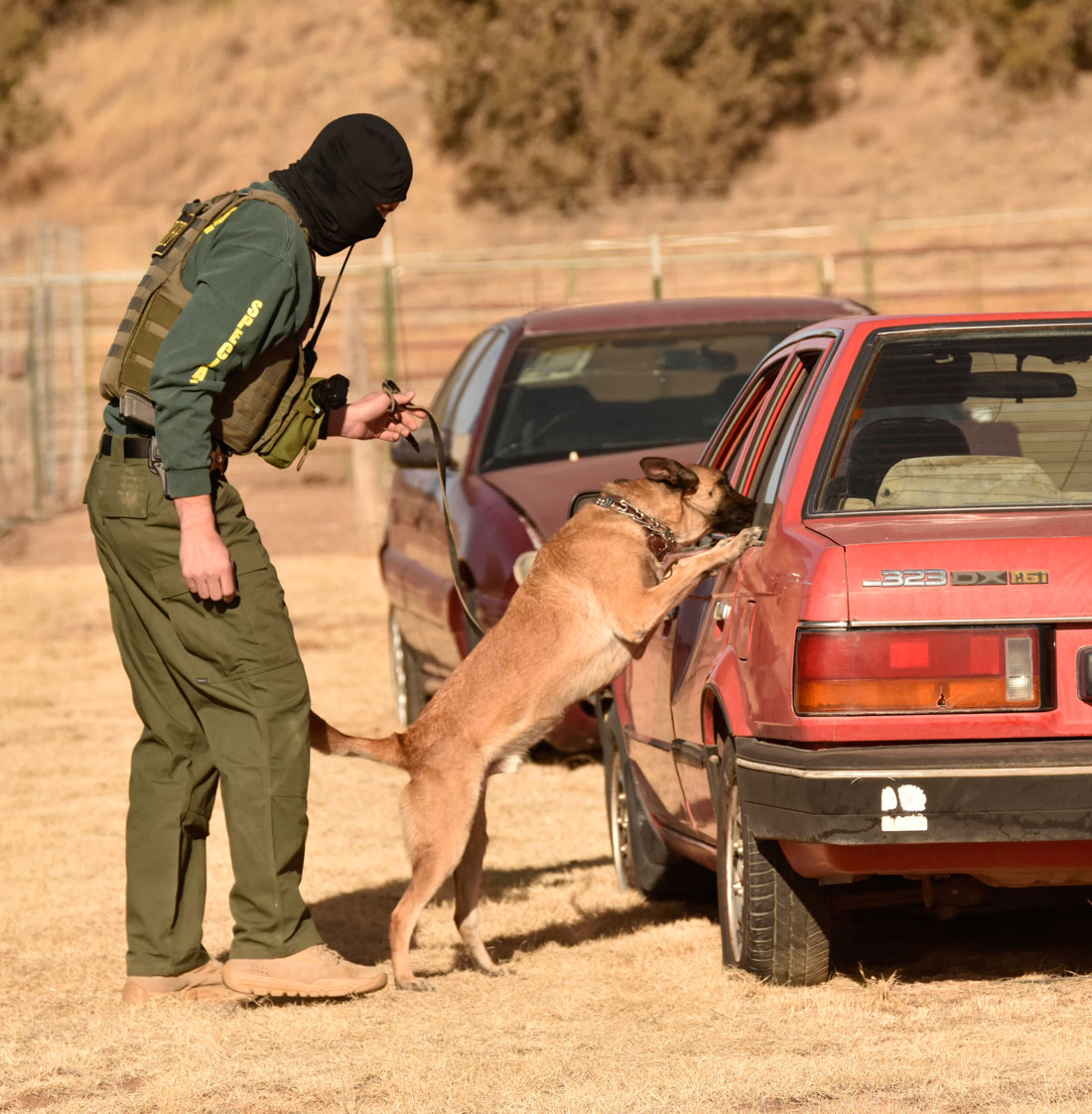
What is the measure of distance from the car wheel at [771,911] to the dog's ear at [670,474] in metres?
1.14

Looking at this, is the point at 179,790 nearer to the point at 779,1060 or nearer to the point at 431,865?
the point at 431,865

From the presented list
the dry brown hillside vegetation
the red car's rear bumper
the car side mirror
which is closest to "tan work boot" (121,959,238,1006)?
the red car's rear bumper

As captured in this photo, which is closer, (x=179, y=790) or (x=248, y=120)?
(x=179, y=790)

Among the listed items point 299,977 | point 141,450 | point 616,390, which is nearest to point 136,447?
point 141,450

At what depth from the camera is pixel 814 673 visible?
169 inches

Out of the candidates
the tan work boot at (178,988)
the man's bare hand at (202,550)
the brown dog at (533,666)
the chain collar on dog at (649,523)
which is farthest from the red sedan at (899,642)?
the tan work boot at (178,988)

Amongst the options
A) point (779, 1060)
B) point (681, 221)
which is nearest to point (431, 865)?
point (779, 1060)

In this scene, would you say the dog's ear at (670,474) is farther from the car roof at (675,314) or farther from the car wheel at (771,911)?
the car roof at (675,314)

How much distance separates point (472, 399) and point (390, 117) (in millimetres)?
41486

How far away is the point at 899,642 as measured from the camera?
4238mm

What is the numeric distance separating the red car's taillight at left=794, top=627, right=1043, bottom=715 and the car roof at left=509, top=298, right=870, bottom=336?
5002 millimetres

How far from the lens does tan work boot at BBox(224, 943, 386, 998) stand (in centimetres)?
504

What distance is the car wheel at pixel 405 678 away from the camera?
9.61 metres

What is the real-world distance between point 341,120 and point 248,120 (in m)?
48.4
